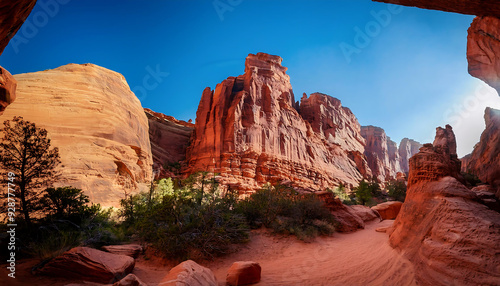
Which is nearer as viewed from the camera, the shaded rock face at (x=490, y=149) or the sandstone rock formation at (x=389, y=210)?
the sandstone rock formation at (x=389, y=210)

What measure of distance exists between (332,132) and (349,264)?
163ft

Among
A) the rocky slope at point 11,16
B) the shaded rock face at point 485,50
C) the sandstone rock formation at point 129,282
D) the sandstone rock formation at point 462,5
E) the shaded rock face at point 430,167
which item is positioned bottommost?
the sandstone rock formation at point 129,282

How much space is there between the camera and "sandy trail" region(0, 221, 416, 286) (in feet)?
15.3

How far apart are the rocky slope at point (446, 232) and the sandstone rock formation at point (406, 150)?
92354 mm

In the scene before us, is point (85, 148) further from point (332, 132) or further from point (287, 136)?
point (332, 132)

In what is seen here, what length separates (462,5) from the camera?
4.40 m

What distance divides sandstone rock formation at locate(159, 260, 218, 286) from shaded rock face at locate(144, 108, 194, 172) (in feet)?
120

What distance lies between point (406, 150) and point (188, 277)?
10588 cm

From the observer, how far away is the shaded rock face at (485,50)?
11752 mm

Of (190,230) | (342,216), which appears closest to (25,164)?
(190,230)

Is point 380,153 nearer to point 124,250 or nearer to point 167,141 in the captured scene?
point 167,141

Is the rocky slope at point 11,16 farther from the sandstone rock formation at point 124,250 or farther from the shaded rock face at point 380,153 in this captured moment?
the shaded rock face at point 380,153

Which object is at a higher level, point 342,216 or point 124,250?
point 124,250

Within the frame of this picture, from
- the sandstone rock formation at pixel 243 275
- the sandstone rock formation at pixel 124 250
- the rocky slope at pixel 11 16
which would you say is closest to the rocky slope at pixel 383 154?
the sandstone rock formation at pixel 243 275
